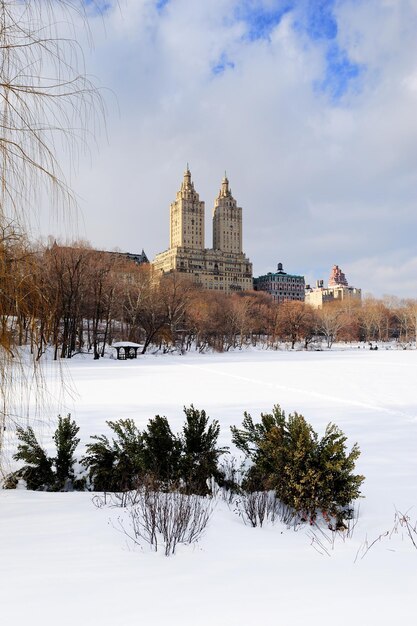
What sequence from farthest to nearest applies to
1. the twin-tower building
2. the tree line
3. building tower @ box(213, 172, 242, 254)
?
building tower @ box(213, 172, 242, 254)
the twin-tower building
the tree line

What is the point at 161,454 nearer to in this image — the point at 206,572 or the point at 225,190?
the point at 206,572

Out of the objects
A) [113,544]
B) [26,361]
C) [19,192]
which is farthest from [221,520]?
[19,192]

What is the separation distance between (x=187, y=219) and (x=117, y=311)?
354 ft

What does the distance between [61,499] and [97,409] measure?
19.9 feet

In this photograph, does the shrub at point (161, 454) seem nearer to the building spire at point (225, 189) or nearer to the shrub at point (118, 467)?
the shrub at point (118, 467)

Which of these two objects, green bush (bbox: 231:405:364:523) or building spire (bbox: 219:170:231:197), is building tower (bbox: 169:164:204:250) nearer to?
building spire (bbox: 219:170:231:197)

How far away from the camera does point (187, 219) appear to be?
151m

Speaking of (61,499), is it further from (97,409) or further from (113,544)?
(97,409)

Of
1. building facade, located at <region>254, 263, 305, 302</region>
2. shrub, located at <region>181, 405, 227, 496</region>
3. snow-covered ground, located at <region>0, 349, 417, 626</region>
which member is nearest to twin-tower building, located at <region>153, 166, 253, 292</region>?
building facade, located at <region>254, 263, 305, 302</region>

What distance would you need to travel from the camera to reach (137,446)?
15.8 feet

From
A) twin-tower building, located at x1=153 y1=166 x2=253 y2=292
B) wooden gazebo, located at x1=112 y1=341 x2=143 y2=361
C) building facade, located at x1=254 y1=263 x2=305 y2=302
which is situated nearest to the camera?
wooden gazebo, located at x1=112 y1=341 x2=143 y2=361

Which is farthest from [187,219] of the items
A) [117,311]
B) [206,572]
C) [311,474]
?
[206,572]

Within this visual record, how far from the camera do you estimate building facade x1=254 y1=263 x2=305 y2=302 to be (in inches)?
6272

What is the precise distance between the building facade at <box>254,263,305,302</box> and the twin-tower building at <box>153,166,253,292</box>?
16614mm
